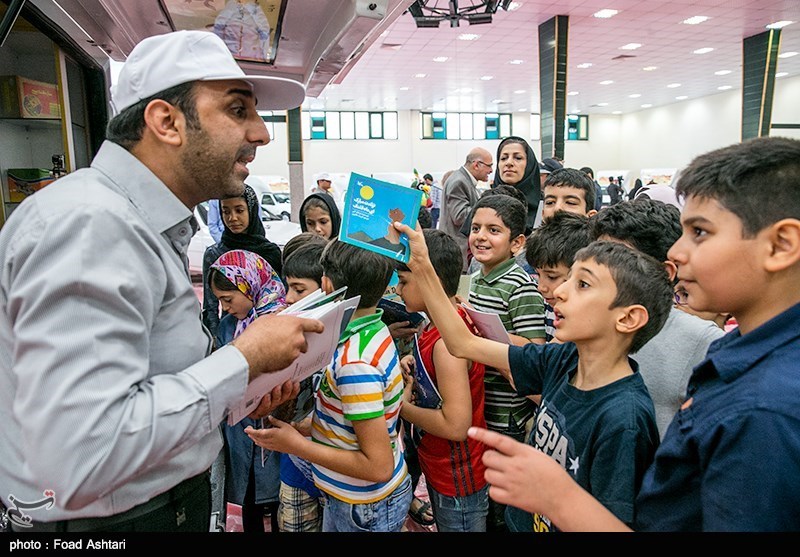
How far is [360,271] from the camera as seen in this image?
5.30 ft

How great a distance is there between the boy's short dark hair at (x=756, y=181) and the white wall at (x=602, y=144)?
18880mm

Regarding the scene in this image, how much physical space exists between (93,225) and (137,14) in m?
1.66

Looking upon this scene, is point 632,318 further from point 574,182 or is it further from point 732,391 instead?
point 574,182

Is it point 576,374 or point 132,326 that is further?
point 576,374

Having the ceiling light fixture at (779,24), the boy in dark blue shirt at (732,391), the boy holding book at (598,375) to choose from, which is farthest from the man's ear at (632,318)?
the ceiling light fixture at (779,24)

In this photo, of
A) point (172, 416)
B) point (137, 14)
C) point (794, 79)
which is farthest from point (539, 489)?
point (794, 79)

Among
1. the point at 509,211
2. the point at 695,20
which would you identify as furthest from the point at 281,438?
the point at 695,20

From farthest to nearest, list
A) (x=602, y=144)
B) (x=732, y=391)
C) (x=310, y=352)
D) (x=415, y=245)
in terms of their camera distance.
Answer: (x=602, y=144)
(x=415, y=245)
(x=310, y=352)
(x=732, y=391)

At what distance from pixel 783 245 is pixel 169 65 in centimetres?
118

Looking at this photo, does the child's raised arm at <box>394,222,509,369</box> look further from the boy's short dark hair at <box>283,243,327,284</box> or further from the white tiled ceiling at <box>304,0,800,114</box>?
the white tiled ceiling at <box>304,0,800,114</box>

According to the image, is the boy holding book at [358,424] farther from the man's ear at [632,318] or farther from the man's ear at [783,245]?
the man's ear at [783,245]

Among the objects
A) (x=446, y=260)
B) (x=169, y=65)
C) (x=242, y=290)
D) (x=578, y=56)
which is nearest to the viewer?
(x=169, y=65)

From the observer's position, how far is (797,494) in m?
0.69

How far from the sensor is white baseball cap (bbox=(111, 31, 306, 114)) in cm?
103
